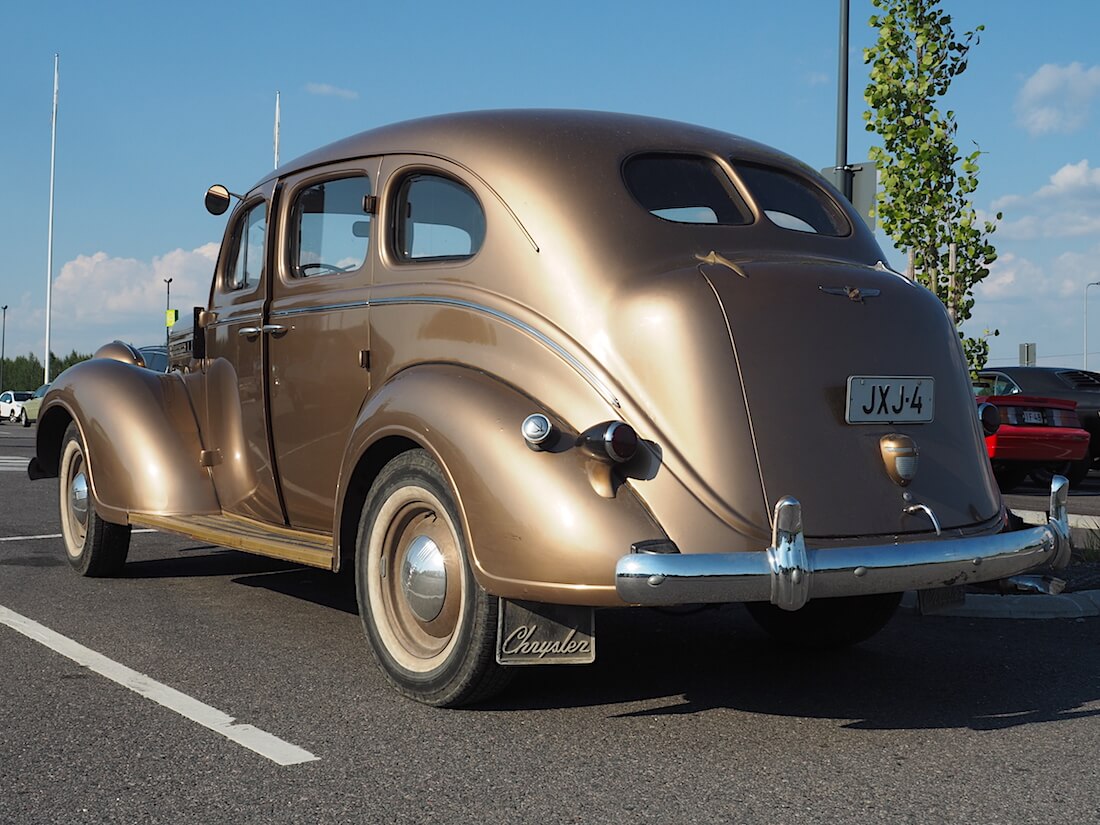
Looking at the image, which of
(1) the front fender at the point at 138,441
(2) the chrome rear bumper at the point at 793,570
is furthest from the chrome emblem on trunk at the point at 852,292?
(1) the front fender at the point at 138,441

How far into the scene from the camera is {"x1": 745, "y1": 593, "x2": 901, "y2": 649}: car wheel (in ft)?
17.5

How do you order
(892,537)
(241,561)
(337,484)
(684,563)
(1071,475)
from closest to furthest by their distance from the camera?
(684,563)
(892,537)
(337,484)
(241,561)
(1071,475)

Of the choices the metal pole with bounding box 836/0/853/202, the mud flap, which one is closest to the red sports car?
the metal pole with bounding box 836/0/853/202

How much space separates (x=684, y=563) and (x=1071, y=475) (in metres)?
12.6

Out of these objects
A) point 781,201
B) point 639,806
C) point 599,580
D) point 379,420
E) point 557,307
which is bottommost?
→ point 639,806

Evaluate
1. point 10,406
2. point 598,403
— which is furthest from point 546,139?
point 10,406

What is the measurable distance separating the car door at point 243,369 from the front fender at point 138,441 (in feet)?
0.52

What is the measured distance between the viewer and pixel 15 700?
4.45 meters

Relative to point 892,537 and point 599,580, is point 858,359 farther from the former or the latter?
point 599,580

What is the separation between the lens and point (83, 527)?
287 inches

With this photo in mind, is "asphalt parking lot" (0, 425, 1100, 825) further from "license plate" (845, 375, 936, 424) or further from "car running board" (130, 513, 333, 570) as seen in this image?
"license plate" (845, 375, 936, 424)

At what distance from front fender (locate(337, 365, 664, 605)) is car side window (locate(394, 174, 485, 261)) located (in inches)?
26.9

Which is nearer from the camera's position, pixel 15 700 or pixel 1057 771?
pixel 1057 771

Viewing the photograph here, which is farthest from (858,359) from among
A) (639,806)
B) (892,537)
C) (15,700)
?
(15,700)
